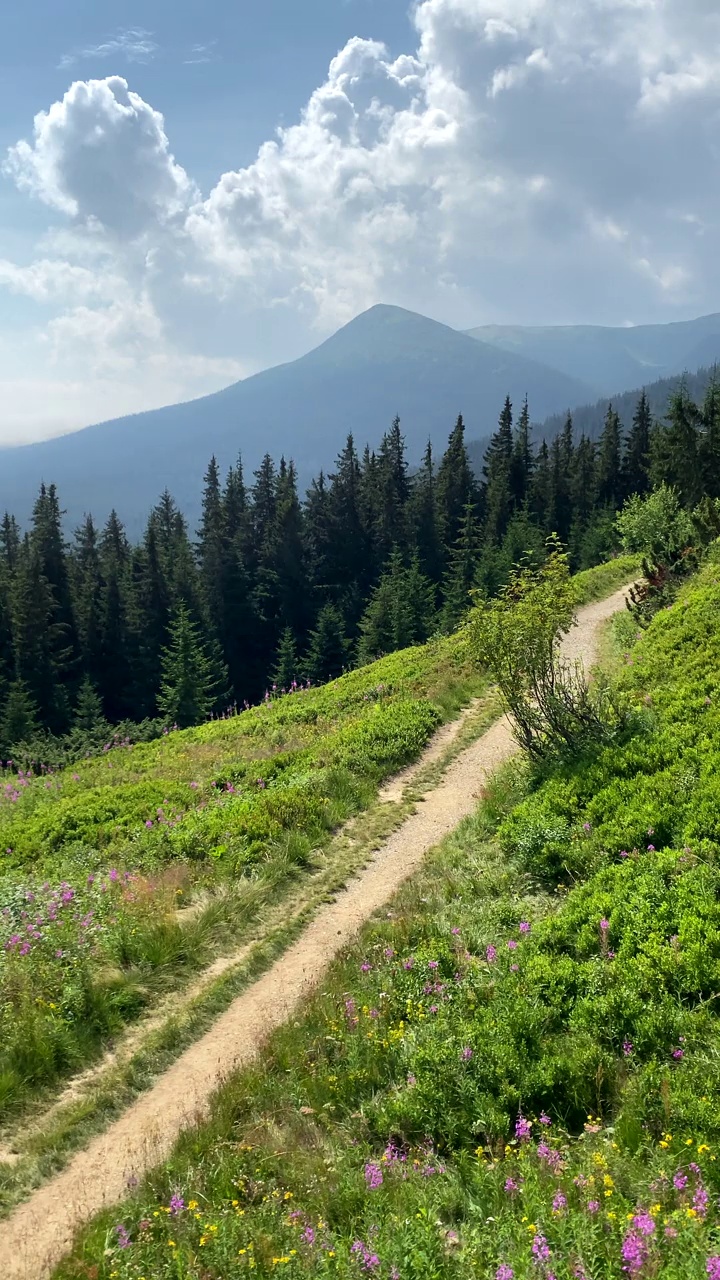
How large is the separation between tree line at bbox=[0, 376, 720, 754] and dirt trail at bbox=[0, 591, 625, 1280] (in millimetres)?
38340

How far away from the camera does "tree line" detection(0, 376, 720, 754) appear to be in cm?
5891

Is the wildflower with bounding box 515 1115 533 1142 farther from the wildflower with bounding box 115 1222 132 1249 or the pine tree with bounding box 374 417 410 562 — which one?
the pine tree with bounding box 374 417 410 562

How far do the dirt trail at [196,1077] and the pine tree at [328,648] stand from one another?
5102cm

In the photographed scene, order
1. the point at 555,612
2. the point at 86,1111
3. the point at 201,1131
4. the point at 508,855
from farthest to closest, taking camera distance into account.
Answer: the point at 555,612, the point at 508,855, the point at 86,1111, the point at 201,1131

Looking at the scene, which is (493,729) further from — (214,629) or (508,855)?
(214,629)

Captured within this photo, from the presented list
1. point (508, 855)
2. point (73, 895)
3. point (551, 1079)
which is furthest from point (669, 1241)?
point (73, 895)

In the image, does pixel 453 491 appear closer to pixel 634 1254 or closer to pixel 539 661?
pixel 539 661

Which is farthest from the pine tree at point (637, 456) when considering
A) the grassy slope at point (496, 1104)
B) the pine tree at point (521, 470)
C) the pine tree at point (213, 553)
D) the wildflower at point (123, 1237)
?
the wildflower at point (123, 1237)

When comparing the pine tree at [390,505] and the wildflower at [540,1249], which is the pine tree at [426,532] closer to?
the pine tree at [390,505]

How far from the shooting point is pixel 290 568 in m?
84.9

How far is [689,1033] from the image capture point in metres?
5.14

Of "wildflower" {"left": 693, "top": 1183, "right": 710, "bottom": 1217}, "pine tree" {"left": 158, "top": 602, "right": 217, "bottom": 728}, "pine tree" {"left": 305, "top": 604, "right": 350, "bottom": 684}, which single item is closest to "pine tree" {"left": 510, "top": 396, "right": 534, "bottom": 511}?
"pine tree" {"left": 305, "top": 604, "right": 350, "bottom": 684}

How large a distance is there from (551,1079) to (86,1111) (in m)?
4.35

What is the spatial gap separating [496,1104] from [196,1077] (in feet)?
10.5
